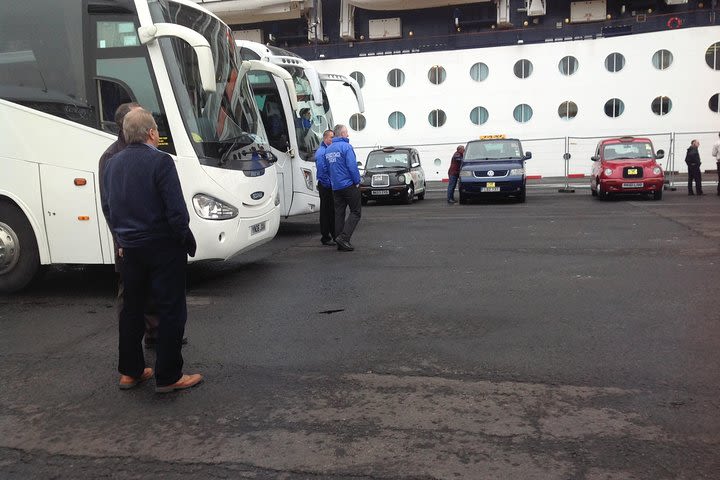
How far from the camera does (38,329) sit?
5457 mm

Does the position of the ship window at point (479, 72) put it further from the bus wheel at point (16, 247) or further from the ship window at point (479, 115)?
the bus wheel at point (16, 247)

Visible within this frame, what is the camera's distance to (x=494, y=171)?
55.4ft

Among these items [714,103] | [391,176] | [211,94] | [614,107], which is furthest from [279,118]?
[714,103]

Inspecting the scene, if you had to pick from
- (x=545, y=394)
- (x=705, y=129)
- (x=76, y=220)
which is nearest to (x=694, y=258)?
(x=545, y=394)

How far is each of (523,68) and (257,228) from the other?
21795 millimetres

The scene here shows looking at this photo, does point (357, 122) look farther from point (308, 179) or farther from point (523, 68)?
point (308, 179)

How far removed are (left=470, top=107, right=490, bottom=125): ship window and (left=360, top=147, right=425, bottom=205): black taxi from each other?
26.6 ft

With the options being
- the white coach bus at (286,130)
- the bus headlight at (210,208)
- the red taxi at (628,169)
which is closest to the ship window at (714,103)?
the red taxi at (628,169)

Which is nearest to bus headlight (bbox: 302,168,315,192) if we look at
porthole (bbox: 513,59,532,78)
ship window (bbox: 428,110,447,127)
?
ship window (bbox: 428,110,447,127)

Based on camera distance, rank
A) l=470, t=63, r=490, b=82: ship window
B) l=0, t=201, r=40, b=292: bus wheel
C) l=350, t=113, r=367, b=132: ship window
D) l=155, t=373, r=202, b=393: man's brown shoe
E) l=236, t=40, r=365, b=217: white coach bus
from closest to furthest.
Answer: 1. l=155, t=373, r=202, b=393: man's brown shoe
2. l=0, t=201, r=40, b=292: bus wheel
3. l=236, t=40, r=365, b=217: white coach bus
4. l=470, t=63, r=490, b=82: ship window
5. l=350, t=113, r=367, b=132: ship window

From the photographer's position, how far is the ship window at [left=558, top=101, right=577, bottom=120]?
25734 millimetres

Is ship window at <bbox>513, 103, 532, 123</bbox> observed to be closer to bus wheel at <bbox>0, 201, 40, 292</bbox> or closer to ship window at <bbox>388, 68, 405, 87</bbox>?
ship window at <bbox>388, 68, 405, 87</bbox>

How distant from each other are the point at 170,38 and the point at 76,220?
7.06ft

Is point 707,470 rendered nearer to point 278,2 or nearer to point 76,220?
point 76,220
